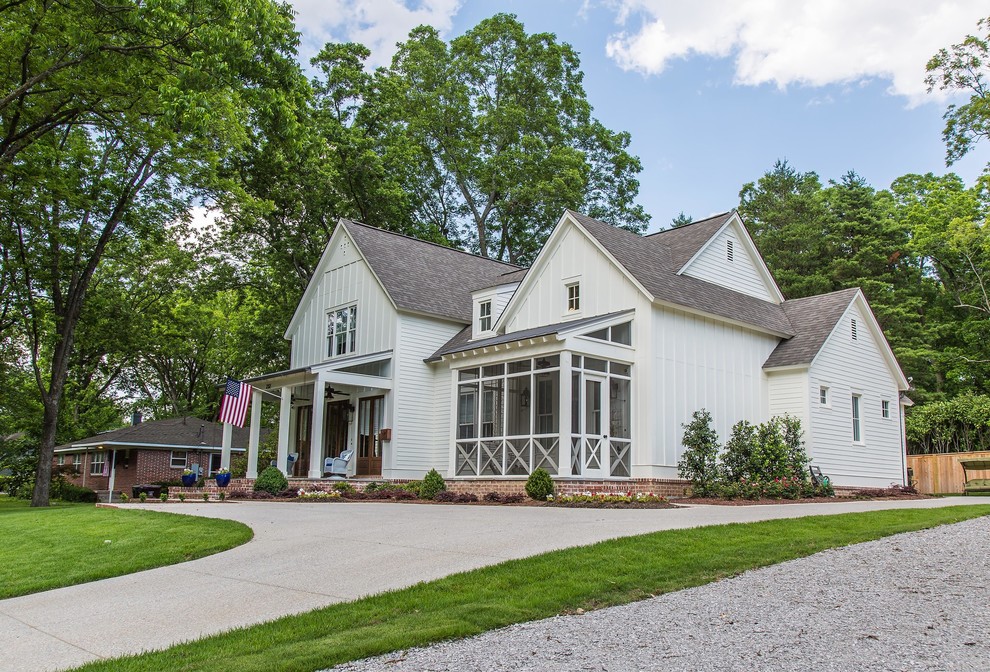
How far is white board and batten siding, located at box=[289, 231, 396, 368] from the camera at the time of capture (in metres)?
25.6

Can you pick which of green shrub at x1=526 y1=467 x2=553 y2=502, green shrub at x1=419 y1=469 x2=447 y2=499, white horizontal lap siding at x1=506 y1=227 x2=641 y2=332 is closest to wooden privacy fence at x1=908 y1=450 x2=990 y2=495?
white horizontal lap siding at x1=506 y1=227 x2=641 y2=332

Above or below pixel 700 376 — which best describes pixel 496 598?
below

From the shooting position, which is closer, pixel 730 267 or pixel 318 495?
pixel 318 495

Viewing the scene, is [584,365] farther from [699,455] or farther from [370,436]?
[370,436]

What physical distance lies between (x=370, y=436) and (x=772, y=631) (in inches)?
780

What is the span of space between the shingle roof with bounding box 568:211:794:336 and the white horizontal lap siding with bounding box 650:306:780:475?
391mm

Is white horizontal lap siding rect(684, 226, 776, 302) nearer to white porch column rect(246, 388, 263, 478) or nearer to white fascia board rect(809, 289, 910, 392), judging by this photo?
white fascia board rect(809, 289, 910, 392)

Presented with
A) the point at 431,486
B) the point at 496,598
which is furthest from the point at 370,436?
the point at 496,598

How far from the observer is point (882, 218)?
39312mm

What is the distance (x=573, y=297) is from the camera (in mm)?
22297

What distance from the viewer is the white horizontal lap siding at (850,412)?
21.4 meters

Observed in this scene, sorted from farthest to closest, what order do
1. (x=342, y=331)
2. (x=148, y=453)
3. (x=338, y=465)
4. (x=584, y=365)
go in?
(x=148, y=453) → (x=342, y=331) → (x=338, y=465) → (x=584, y=365)

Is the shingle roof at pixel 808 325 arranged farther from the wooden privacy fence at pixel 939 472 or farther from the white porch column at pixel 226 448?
the white porch column at pixel 226 448

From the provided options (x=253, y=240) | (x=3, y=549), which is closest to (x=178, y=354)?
(x=253, y=240)
